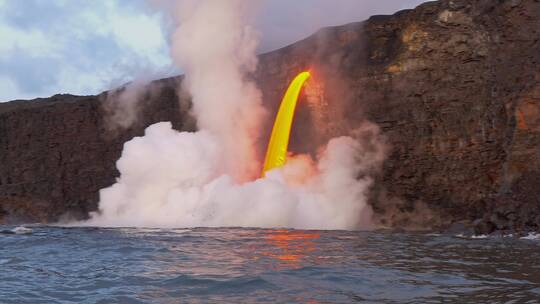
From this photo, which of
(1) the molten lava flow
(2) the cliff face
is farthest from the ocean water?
(1) the molten lava flow

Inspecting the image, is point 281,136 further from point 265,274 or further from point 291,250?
point 265,274

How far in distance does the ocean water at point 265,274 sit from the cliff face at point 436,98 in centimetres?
1877

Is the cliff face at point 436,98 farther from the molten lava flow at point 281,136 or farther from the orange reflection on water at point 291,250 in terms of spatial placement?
→ the orange reflection on water at point 291,250

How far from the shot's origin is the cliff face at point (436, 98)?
1503 inches

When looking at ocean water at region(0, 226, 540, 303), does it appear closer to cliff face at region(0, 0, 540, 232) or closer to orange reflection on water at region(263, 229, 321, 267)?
orange reflection on water at region(263, 229, 321, 267)

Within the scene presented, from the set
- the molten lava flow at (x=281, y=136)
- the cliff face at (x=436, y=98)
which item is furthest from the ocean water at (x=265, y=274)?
the molten lava flow at (x=281, y=136)

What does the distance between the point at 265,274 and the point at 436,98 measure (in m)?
32.3

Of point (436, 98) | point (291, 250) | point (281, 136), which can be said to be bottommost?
point (291, 250)

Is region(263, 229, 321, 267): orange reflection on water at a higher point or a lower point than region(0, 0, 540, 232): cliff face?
lower

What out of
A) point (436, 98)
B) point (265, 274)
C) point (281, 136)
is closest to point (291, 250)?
point (265, 274)

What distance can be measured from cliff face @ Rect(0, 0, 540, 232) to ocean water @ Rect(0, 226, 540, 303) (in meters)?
18.8

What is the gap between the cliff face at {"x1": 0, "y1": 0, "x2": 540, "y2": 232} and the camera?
1503 inches

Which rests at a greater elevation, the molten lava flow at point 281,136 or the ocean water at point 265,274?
the molten lava flow at point 281,136

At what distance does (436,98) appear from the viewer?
4169 cm
